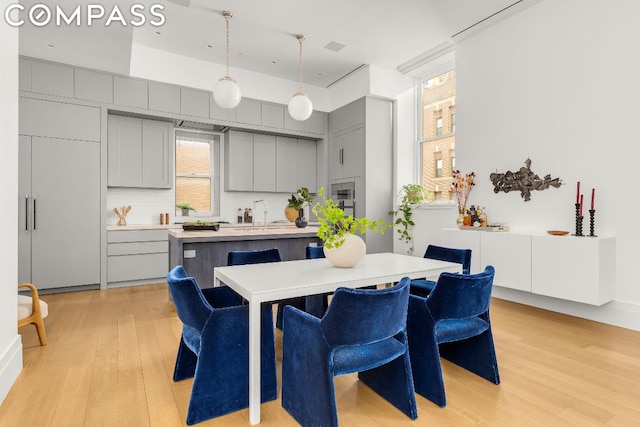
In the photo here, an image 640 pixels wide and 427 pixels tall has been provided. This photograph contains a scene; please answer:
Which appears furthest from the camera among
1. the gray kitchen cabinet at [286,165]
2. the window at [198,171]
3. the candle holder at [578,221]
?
the gray kitchen cabinet at [286,165]

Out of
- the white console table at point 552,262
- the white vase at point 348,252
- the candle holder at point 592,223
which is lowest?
the white console table at point 552,262

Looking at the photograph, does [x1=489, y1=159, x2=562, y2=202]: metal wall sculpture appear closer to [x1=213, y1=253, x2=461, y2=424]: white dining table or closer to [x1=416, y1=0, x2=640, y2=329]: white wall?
[x1=416, y1=0, x2=640, y2=329]: white wall

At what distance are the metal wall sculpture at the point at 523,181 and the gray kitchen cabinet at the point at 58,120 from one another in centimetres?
517

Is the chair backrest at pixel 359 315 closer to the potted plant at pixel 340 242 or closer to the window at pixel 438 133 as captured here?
the potted plant at pixel 340 242

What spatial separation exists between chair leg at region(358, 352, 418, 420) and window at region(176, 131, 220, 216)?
481 cm

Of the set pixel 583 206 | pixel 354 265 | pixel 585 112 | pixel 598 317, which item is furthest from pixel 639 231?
pixel 354 265

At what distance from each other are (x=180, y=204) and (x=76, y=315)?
259 cm

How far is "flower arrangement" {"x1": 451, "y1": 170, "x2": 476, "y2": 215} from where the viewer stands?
4656 millimetres

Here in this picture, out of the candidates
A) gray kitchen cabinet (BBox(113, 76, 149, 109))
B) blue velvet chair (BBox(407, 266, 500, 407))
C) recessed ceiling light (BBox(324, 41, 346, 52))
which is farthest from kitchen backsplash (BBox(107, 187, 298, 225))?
blue velvet chair (BBox(407, 266, 500, 407))

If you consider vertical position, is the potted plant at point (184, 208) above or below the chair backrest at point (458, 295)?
above

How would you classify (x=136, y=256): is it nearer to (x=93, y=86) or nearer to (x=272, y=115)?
(x=93, y=86)

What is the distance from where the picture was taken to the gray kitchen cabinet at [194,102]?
5340 millimetres

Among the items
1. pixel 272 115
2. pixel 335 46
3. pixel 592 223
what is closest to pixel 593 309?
pixel 592 223

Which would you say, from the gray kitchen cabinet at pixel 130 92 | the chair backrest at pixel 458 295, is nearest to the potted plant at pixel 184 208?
the gray kitchen cabinet at pixel 130 92
